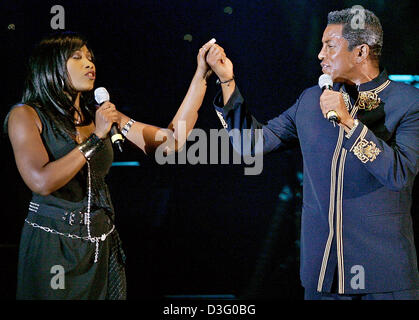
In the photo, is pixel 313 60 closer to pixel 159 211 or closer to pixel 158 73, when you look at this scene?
pixel 158 73

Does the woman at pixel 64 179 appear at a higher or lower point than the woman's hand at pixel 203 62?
lower

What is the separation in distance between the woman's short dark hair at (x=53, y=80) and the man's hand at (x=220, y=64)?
0.54 meters

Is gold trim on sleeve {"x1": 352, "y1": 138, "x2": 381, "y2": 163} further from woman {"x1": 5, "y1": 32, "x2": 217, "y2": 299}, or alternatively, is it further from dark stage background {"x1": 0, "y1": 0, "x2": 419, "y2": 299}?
dark stage background {"x1": 0, "y1": 0, "x2": 419, "y2": 299}

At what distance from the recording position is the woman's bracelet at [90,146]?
1.86 meters

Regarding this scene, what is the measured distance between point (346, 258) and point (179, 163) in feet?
4.73

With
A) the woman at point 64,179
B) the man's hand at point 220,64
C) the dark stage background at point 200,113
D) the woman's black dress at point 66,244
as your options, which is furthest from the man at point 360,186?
the dark stage background at point 200,113

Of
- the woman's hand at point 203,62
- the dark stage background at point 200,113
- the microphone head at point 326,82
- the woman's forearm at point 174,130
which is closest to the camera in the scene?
the microphone head at point 326,82

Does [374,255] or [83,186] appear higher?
[83,186]

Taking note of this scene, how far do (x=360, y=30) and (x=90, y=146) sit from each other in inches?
43.7

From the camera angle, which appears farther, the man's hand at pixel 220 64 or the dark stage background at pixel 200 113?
the dark stage background at pixel 200 113

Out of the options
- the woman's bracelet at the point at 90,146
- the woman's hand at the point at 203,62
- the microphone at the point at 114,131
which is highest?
the woman's hand at the point at 203,62

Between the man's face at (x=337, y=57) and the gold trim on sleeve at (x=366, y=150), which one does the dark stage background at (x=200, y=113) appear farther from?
the gold trim on sleeve at (x=366, y=150)

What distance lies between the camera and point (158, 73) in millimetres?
2953

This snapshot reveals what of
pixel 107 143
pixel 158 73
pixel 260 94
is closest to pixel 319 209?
pixel 107 143
